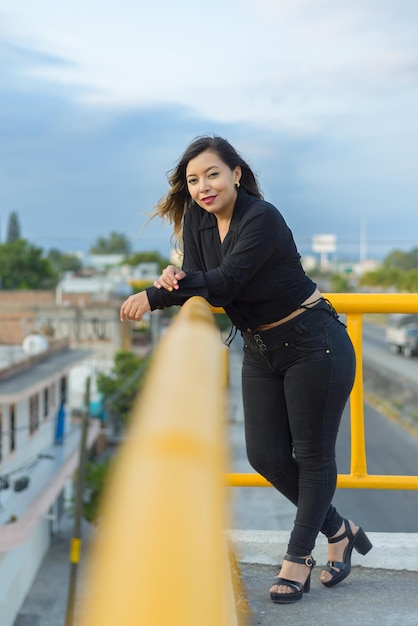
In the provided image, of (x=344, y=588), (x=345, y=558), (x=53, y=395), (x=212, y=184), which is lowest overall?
(x=53, y=395)

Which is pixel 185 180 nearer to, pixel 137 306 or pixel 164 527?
pixel 137 306

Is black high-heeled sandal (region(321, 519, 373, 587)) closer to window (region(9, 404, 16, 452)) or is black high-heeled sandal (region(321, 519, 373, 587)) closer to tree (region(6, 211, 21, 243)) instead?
window (region(9, 404, 16, 452))

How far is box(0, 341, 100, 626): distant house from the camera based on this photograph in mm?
19812

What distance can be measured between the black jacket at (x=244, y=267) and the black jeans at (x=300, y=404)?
115 mm

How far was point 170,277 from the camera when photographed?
2887mm

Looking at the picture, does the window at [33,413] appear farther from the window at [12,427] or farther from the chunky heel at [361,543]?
the chunky heel at [361,543]

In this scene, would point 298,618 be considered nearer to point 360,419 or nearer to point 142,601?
point 360,419

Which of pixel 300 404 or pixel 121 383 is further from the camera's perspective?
pixel 121 383

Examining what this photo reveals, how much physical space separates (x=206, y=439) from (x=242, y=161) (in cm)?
237

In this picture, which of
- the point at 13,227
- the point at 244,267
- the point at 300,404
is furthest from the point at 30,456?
Answer: the point at 13,227

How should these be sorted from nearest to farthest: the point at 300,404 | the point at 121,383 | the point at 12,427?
the point at 300,404
the point at 12,427
the point at 121,383

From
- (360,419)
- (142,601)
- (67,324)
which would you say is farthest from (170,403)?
(67,324)

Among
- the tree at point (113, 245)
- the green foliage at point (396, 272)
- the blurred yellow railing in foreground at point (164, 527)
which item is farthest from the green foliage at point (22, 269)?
the tree at point (113, 245)

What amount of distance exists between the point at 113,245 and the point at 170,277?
185 meters
